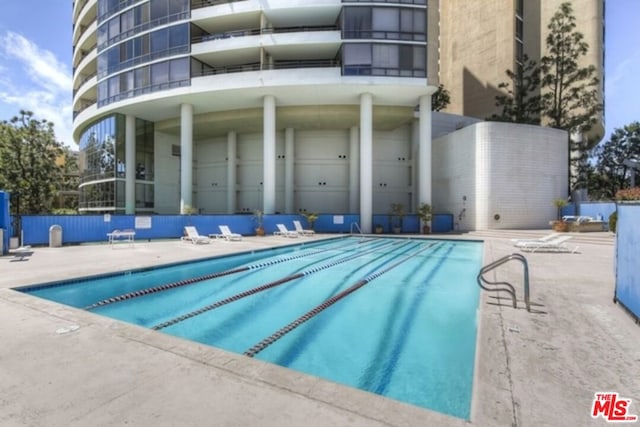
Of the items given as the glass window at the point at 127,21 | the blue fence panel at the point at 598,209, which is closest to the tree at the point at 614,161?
the blue fence panel at the point at 598,209

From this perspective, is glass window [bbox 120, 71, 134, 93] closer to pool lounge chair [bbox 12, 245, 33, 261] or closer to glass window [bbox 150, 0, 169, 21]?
glass window [bbox 150, 0, 169, 21]

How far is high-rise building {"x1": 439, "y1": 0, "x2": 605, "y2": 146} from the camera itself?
3038cm

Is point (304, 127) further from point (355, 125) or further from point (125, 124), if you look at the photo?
point (125, 124)

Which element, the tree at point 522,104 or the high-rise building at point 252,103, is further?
the tree at point 522,104

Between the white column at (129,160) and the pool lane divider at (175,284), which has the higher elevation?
the white column at (129,160)

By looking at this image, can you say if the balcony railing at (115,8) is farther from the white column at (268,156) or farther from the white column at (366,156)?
the white column at (366,156)

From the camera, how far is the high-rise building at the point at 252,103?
64.5 feet

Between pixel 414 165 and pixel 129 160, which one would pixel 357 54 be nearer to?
pixel 414 165

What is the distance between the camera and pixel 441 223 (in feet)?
71.8

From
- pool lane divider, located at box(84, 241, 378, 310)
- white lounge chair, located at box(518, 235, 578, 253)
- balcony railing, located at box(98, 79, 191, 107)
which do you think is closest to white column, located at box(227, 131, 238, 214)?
balcony railing, located at box(98, 79, 191, 107)

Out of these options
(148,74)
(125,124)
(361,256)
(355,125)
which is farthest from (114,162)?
(361,256)

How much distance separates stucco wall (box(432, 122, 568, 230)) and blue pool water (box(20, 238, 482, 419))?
38.9 feet

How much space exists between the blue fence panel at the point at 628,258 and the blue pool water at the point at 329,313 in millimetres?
2042

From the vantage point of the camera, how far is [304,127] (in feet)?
86.9
